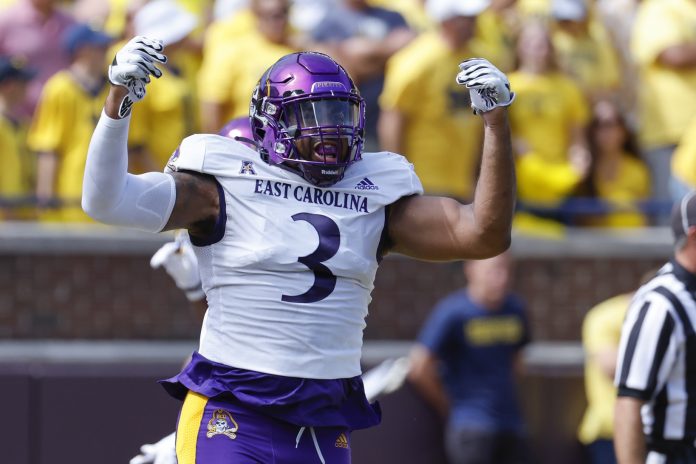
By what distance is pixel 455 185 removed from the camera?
331 inches

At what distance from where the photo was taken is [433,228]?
4.29m

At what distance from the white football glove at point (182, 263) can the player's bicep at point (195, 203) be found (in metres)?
1.09

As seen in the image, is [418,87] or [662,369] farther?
[418,87]

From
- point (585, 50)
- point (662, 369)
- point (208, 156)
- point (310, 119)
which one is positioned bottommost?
point (662, 369)

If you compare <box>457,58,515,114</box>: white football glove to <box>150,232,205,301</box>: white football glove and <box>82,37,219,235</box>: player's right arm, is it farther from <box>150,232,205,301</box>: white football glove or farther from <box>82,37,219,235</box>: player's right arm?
<box>150,232,205,301</box>: white football glove

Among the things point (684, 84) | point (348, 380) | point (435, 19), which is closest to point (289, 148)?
point (348, 380)

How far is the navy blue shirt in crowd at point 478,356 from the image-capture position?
7855 millimetres

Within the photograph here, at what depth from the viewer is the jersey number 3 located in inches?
163

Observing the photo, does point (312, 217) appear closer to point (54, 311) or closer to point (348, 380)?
point (348, 380)

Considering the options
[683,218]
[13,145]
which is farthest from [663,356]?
[13,145]

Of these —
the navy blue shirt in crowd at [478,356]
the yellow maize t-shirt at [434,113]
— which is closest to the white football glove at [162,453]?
the navy blue shirt in crowd at [478,356]

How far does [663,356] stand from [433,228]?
116 cm

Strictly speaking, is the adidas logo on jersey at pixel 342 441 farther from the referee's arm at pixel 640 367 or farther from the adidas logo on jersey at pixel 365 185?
the referee's arm at pixel 640 367

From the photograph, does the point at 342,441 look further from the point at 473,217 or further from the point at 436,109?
the point at 436,109
